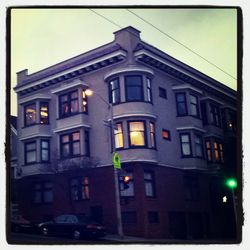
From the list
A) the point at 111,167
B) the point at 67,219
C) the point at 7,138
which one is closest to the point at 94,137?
the point at 111,167

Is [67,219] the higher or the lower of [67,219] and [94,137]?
the lower

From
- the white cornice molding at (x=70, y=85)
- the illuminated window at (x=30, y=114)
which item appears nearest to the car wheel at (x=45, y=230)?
the illuminated window at (x=30, y=114)

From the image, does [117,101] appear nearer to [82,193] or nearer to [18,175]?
[82,193]

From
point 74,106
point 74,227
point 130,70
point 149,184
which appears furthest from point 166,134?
point 74,227

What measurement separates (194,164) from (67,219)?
8790 millimetres

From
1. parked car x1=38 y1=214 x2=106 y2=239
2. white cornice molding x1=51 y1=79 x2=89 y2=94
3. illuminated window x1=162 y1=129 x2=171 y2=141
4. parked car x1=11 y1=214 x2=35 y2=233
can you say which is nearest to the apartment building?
white cornice molding x1=51 y1=79 x2=89 y2=94

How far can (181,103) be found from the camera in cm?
2667

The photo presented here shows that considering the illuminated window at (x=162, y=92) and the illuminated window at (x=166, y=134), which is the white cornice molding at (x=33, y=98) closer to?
the illuminated window at (x=162, y=92)

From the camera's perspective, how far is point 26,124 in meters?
26.7

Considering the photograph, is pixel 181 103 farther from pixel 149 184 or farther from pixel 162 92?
pixel 149 184

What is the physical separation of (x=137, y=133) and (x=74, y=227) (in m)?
6.63

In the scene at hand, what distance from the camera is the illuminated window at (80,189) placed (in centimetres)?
2433

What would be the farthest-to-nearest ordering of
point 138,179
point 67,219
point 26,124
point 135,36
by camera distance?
point 26,124
point 135,36
point 138,179
point 67,219

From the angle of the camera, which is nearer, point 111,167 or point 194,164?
point 111,167
